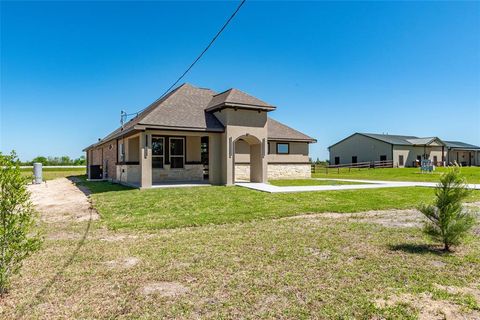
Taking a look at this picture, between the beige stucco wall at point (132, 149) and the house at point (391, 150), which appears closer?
the beige stucco wall at point (132, 149)

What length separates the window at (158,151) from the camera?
58.8 ft

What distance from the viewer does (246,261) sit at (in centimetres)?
478

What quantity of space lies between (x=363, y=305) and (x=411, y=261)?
209 centimetres

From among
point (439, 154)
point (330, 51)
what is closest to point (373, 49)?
point (330, 51)

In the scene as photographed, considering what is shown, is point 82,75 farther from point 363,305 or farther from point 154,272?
point 363,305

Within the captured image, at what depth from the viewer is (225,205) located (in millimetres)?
10250

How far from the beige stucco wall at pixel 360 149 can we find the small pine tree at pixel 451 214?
3777 centimetres

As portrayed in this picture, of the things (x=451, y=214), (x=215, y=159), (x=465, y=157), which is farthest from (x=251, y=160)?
(x=465, y=157)

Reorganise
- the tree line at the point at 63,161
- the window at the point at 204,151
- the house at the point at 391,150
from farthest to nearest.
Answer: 1. the tree line at the point at 63,161
2. the house at the point at 391,150
3. the window at the point at 204,151

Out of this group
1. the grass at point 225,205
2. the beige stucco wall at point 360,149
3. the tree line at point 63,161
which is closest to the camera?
the grass at point 225,205

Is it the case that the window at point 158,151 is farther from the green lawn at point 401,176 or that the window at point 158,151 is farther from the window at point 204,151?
the green lawn at point 401,176

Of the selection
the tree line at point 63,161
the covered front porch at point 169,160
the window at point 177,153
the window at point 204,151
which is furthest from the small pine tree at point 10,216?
the tree line at point 63,161

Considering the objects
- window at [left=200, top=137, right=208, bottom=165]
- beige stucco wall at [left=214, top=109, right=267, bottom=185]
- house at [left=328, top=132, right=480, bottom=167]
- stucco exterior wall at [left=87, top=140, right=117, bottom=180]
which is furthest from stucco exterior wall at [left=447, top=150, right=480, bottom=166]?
stucco exterior wall at [left=87, top=140, right=117, bottom=180]

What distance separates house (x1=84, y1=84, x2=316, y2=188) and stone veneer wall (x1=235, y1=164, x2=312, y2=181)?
0.08 m
